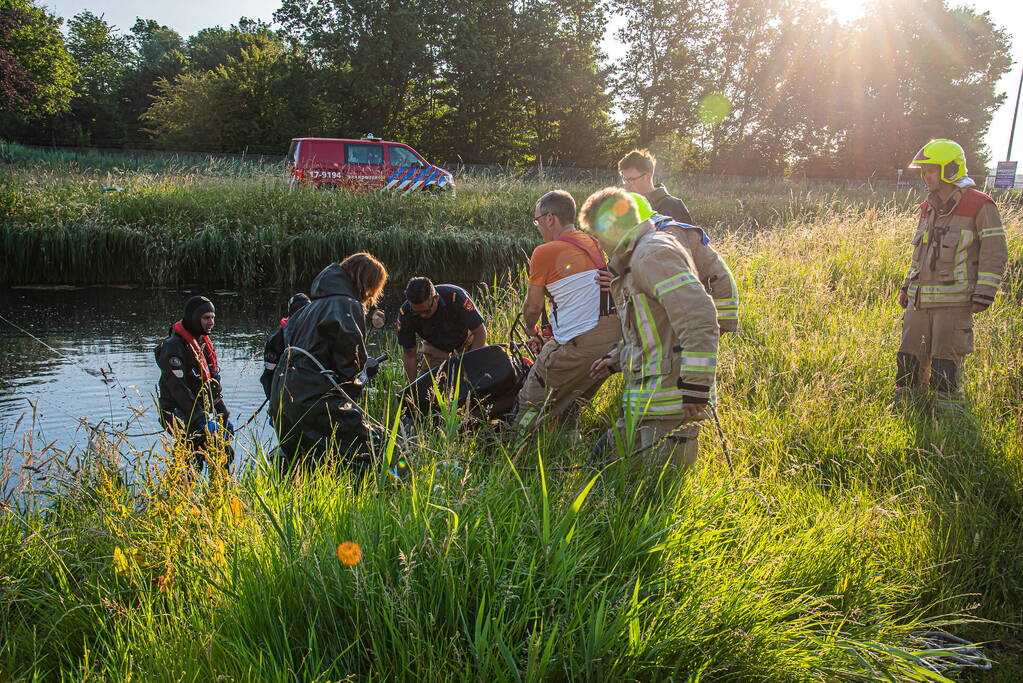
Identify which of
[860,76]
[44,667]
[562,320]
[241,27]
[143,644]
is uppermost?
[241,27]

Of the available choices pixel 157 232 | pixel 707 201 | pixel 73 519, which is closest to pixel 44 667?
pixel 73 519

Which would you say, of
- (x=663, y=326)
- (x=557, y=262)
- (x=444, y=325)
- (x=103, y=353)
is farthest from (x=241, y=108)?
(x=663, y=326)

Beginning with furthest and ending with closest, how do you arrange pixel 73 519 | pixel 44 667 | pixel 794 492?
1. pixel 794 492
2. pixel 73 519
3. pixel 44 667

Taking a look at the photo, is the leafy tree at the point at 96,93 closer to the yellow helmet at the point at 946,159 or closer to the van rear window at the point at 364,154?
the van rear window at the point at 364,154

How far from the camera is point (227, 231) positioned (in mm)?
13312

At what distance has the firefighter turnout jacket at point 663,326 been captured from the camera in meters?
3.17

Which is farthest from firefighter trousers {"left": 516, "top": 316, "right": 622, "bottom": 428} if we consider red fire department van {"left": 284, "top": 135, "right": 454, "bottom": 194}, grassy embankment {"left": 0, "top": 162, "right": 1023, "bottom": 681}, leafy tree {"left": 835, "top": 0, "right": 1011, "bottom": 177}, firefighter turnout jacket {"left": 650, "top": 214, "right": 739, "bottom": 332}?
leafy tree {"left": 835, "top": 0, "right": 1011, "bottom": 177}

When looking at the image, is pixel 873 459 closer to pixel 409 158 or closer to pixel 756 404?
Result: pixel 756 404

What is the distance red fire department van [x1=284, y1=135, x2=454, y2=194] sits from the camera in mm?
17312

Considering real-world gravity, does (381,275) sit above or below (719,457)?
above

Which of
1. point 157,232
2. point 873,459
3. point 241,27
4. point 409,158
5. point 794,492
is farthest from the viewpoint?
point 241,27

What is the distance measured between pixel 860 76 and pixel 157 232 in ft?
131

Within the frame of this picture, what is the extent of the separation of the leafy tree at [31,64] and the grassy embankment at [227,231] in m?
14.5

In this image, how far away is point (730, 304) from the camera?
4609mm
